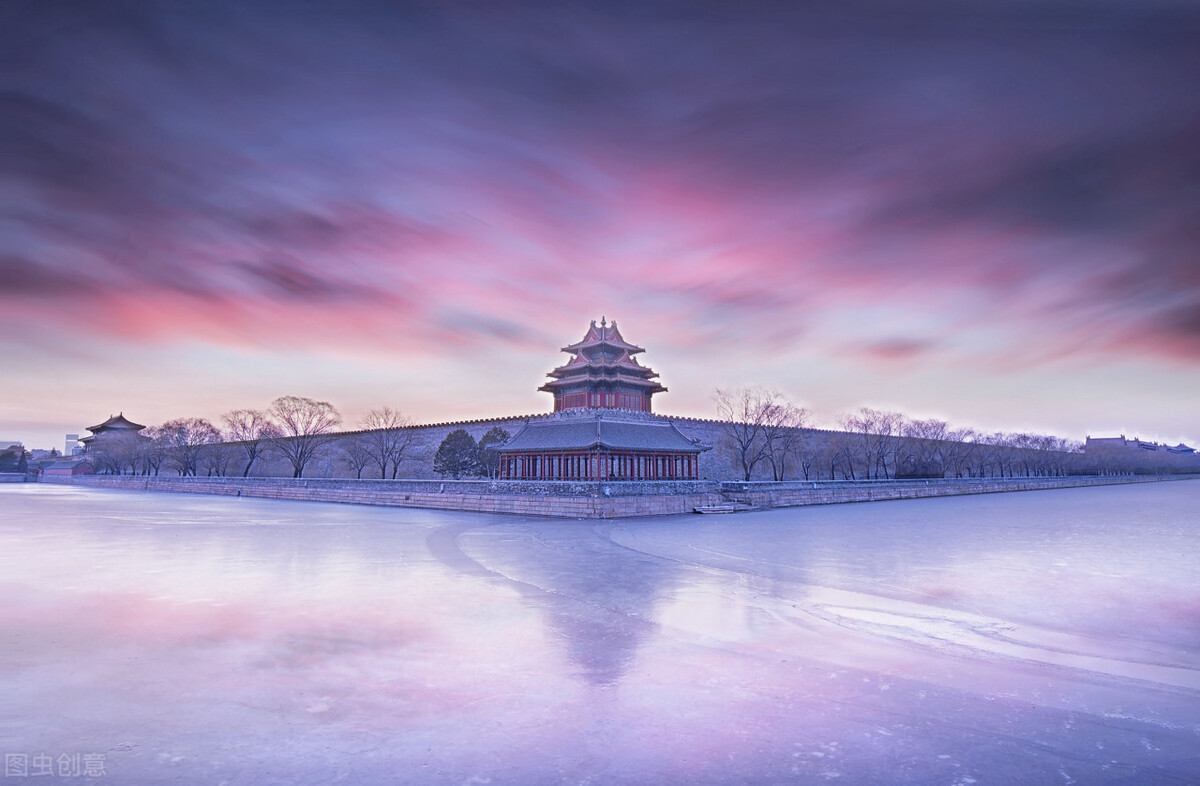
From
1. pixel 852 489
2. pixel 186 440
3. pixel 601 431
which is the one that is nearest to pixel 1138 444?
pixel 852 489

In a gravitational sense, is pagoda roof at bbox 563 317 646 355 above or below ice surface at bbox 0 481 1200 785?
above

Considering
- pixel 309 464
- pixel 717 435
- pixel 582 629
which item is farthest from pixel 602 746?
pixel 309 464

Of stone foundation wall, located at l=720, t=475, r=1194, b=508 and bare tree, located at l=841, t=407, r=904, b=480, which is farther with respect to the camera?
bare tree, located at l=841, t=407, r=904, b=480

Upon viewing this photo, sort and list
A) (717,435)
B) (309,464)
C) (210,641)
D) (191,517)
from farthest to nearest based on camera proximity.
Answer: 1. (309,464)
2. (717,435)
3. (191,517)
4. (210,641)

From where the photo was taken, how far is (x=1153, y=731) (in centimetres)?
539

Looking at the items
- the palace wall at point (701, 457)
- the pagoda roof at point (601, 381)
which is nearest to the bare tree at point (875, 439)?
the palace wall at point (701, 457)

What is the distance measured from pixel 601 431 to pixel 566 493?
30.1 ft

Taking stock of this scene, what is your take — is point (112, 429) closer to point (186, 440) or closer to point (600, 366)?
point (186, 440)

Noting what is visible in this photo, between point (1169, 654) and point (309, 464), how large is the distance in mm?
61503

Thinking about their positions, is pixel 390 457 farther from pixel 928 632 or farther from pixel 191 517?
pixel 928 632

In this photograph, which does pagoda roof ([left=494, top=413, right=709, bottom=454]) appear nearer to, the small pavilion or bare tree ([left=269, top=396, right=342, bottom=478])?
the small pavilion

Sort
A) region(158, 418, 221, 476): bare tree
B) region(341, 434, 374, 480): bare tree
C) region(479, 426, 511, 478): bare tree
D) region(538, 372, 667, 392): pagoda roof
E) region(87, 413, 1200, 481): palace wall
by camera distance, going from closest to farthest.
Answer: region(538, 372, 667, 392): pagoda roof
region(479, 426, 511, 478): bare tree
region(87, 413, 1200, 481): palace wall
region(341, 434, 374, 480): bare tree
region(158, 418, 221, 476): bare tree

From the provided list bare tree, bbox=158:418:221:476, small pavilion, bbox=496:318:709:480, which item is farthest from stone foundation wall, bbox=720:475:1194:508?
bare tree, bbox=158:418:221:476

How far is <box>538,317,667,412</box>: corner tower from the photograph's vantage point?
45.7 metres
